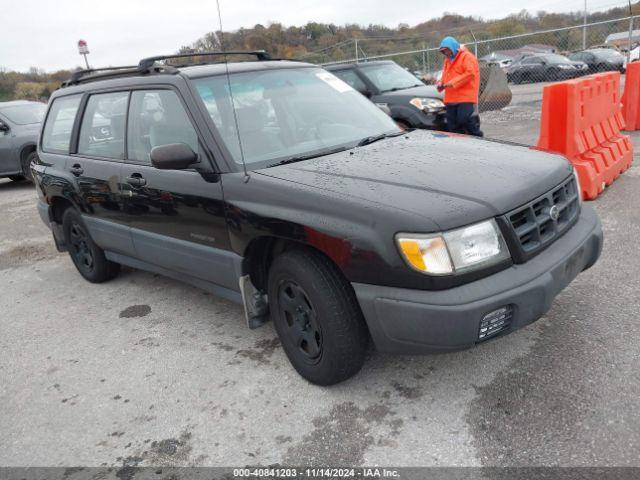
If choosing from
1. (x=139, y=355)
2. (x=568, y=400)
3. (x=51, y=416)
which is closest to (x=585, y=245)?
(x=568, y=400)

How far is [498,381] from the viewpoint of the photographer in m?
2.78

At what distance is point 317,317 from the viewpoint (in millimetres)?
2639

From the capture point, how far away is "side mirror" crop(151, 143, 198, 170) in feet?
9.64

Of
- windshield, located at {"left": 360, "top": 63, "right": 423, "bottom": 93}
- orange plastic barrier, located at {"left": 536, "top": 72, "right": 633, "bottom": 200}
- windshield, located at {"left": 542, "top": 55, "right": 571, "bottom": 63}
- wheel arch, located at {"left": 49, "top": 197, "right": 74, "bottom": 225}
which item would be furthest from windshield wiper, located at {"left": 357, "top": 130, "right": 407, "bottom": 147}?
windshield, located at {"left": 542, "top": 55, "right": 571, "bottom": 63}

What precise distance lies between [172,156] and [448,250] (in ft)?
5.17

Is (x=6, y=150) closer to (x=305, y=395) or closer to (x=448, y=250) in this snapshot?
(x=305, y=395)

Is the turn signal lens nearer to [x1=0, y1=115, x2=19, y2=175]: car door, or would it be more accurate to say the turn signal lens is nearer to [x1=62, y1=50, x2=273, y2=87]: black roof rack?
[x1=62, y1=50, x2=273, y2=87]: black roof rack

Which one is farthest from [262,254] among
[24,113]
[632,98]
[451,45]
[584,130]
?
[24,113]

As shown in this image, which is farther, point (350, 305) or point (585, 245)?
point (585, 245)

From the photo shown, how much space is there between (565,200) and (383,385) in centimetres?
138

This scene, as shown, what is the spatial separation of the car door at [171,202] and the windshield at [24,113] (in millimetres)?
8053

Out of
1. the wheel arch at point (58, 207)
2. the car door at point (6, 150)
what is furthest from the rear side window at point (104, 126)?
the car door at point (6, 150)

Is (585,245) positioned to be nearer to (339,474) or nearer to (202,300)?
(339,474)

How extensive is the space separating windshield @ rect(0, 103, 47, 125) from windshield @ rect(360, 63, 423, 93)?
639 cm
